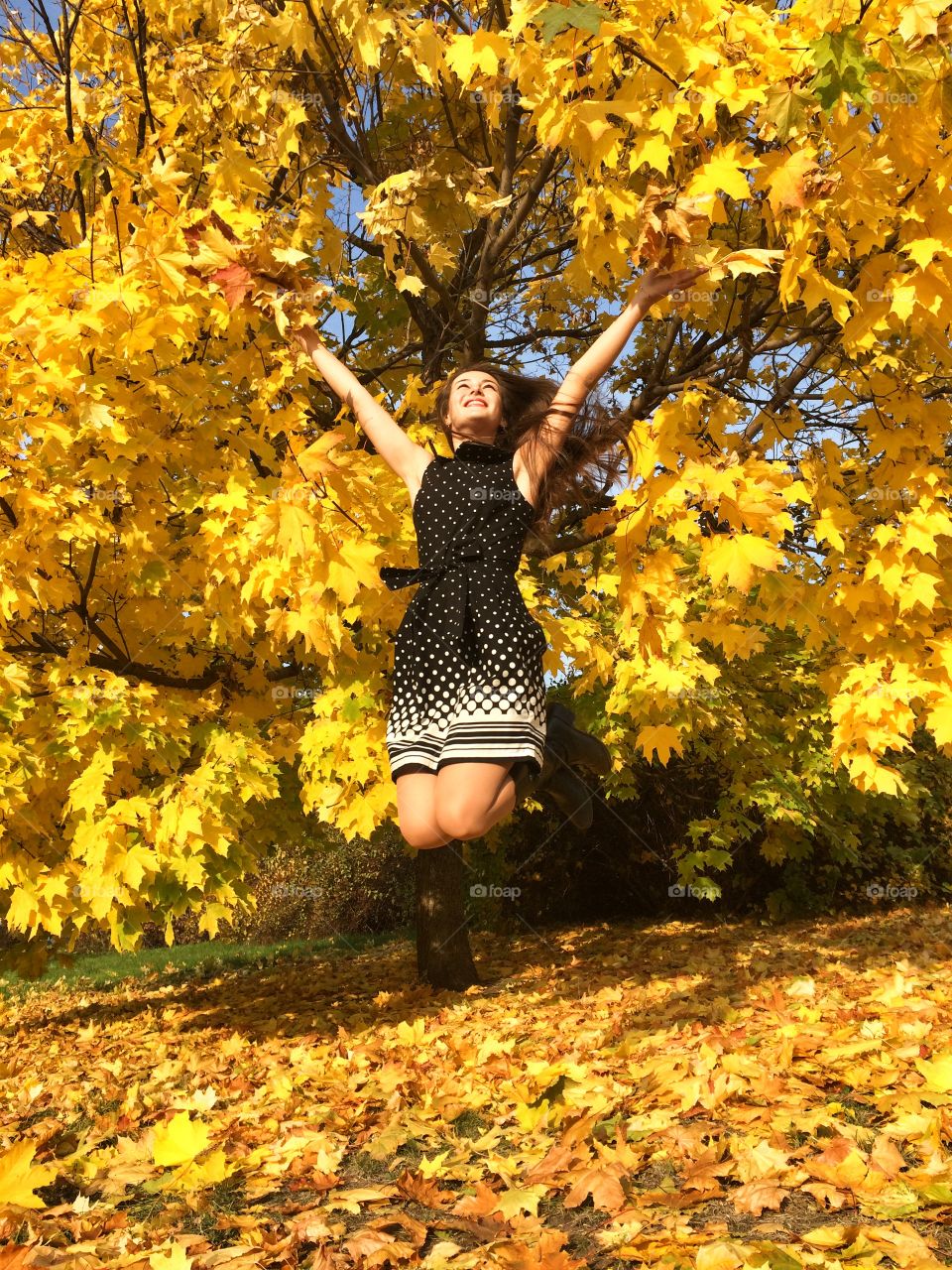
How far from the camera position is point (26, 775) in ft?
14.4

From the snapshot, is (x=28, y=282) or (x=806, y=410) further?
(x=806, y=410)

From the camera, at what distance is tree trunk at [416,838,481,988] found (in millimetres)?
6688

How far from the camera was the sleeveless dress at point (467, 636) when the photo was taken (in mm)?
3164

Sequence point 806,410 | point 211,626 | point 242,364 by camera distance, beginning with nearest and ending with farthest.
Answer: point 242,364, point 211,626, point 806,410

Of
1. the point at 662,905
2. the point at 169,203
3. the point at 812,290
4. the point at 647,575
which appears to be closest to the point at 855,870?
the point at 662,905

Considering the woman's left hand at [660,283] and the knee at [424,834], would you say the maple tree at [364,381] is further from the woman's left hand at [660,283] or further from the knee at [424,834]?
the knee at [424,834]

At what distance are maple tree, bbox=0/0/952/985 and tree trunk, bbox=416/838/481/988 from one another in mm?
1238

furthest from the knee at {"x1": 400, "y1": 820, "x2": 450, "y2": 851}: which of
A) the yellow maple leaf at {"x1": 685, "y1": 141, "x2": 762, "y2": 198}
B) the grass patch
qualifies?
the grass patch

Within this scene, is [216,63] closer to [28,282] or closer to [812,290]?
[28,282]

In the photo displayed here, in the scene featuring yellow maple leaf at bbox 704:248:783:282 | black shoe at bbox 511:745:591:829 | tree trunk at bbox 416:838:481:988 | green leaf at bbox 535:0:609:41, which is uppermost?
green leaf at bbox 535:0:609:41

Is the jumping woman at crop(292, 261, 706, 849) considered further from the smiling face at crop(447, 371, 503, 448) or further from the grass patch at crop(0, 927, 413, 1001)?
the grass patch at crop(0, 927, 413, 1001)

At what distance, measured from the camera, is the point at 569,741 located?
413 cm

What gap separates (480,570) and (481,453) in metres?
0.55

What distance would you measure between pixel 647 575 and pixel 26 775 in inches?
115
